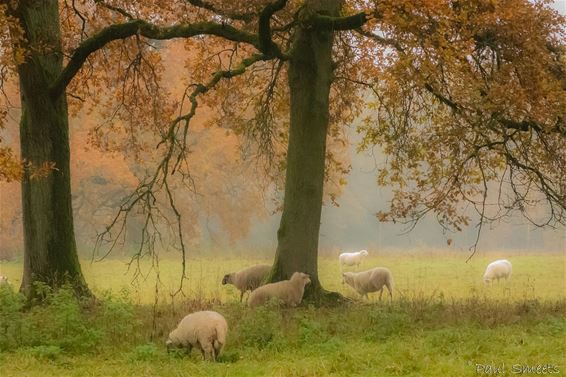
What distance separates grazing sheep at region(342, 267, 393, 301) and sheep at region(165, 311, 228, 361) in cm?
967

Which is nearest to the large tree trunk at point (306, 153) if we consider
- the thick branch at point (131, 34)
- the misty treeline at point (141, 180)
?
the thick branch at point (131, 34)

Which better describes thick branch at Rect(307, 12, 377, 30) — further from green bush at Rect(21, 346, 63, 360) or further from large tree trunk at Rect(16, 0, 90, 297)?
green bush at Rect(21, 346, 63, 360)

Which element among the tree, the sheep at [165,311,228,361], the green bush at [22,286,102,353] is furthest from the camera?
the tree

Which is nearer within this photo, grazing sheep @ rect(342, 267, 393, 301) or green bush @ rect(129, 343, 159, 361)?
green bush @ rect(129, 343, 159, 361)

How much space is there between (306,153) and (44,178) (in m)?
5.10

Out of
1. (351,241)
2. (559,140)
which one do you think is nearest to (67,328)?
(559,140)

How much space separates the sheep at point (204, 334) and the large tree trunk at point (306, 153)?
554 cm

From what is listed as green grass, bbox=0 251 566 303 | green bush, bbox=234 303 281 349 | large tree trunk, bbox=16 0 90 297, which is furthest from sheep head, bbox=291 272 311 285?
large tree trunk, bbox=16 0 90 297

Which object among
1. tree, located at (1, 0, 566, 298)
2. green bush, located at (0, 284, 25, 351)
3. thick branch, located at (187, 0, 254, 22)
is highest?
thick branch, located at (187, 0, 254, 22)

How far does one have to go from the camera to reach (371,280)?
19.5 metres

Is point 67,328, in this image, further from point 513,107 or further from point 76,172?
point 76,172

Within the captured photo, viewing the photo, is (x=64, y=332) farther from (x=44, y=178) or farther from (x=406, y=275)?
(x=406, y=275)

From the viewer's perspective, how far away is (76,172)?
112ft

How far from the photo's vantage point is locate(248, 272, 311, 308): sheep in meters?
13.7
